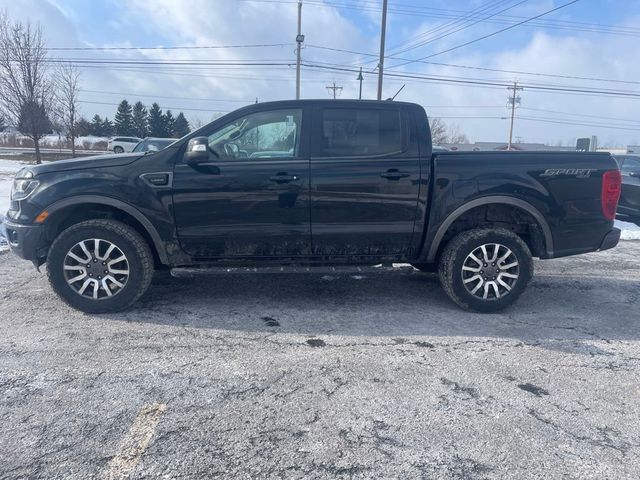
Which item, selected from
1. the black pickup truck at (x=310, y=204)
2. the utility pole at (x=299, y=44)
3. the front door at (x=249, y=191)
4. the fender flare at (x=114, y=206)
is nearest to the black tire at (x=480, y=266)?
the black pickup truck at (x=310, y=204)

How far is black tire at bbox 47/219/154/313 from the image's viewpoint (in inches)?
163

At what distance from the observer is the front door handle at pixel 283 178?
423 cm

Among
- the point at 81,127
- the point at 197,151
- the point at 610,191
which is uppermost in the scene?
the point at 81,127

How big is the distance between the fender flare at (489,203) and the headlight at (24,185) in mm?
3765

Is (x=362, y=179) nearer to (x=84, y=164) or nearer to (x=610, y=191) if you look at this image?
(x=610, y=191)

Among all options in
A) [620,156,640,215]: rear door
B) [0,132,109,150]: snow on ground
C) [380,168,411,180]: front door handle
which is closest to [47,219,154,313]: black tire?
[380,168,411,180]: front door handle

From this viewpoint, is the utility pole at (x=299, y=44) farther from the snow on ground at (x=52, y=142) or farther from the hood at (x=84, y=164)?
the snow on ground at (x=52, y=142)

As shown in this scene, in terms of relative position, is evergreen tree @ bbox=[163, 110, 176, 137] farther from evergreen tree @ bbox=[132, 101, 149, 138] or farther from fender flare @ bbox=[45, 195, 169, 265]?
fender flare @ bbox=[45, 195, 169, 265]

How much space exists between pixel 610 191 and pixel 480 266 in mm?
1483

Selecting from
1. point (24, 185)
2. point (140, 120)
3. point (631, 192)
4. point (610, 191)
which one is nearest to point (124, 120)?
point (140, 120)

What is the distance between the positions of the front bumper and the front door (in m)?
1.24

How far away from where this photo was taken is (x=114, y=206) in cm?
415

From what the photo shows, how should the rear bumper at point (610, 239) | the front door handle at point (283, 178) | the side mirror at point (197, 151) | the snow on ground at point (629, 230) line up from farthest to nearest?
1. the snow on ground at point (629, 230)
2. the rear bumper at point (610, 239)
3. the front door handle at point (283, 178)
4. the side mirror at point (197, 151)

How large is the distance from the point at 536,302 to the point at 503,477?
122 inches
